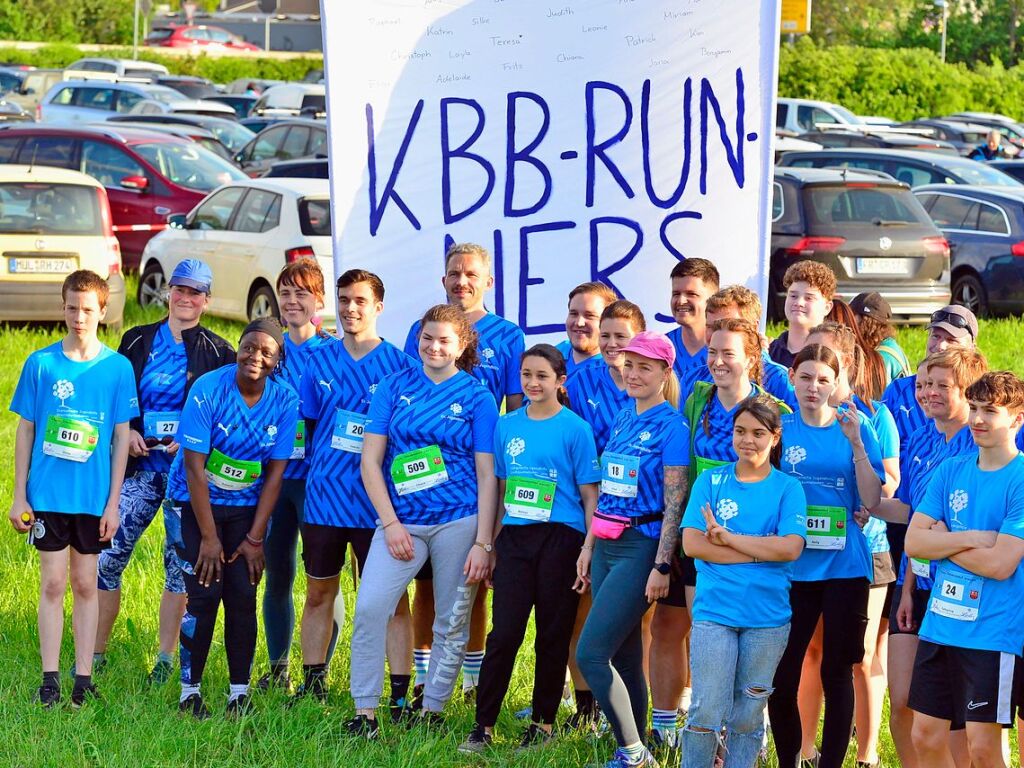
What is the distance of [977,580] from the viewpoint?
502 centimetres

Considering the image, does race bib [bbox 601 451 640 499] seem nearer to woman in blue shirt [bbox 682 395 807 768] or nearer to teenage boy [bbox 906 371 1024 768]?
woman in blue shirt [bbox 682 395 807 768]

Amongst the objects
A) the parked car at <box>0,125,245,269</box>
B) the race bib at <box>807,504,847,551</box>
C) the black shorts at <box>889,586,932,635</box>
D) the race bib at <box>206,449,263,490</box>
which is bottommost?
the black shorts at <box>889,586,932,635</box>

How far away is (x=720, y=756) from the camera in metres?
5.86

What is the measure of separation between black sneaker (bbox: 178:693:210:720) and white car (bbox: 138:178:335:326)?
7.22 meters

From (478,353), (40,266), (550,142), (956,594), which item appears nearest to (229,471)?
(478,353)

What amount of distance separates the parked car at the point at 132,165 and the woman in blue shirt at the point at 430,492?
11.6m

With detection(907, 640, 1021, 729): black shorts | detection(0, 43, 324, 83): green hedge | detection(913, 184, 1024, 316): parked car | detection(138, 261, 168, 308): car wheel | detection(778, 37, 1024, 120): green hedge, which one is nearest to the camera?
detection(907, 640, 1021, 729): black shorts

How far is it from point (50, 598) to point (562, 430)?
220 centimetres

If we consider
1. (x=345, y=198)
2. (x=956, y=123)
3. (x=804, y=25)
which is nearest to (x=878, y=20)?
(x=956, y=123)

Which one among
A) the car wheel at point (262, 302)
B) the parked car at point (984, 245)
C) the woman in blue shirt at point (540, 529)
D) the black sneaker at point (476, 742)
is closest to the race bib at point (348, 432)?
the woman in blue shirt at point (540, 529)

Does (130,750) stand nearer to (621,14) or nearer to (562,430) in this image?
(562,430)

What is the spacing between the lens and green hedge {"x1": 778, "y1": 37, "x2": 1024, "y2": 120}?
3959 cm

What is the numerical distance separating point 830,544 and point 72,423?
2.97 m

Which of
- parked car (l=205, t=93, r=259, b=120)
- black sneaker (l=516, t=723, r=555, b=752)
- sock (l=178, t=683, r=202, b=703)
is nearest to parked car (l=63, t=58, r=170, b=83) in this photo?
parked car (l=205, t=93, r=259, b=120)
